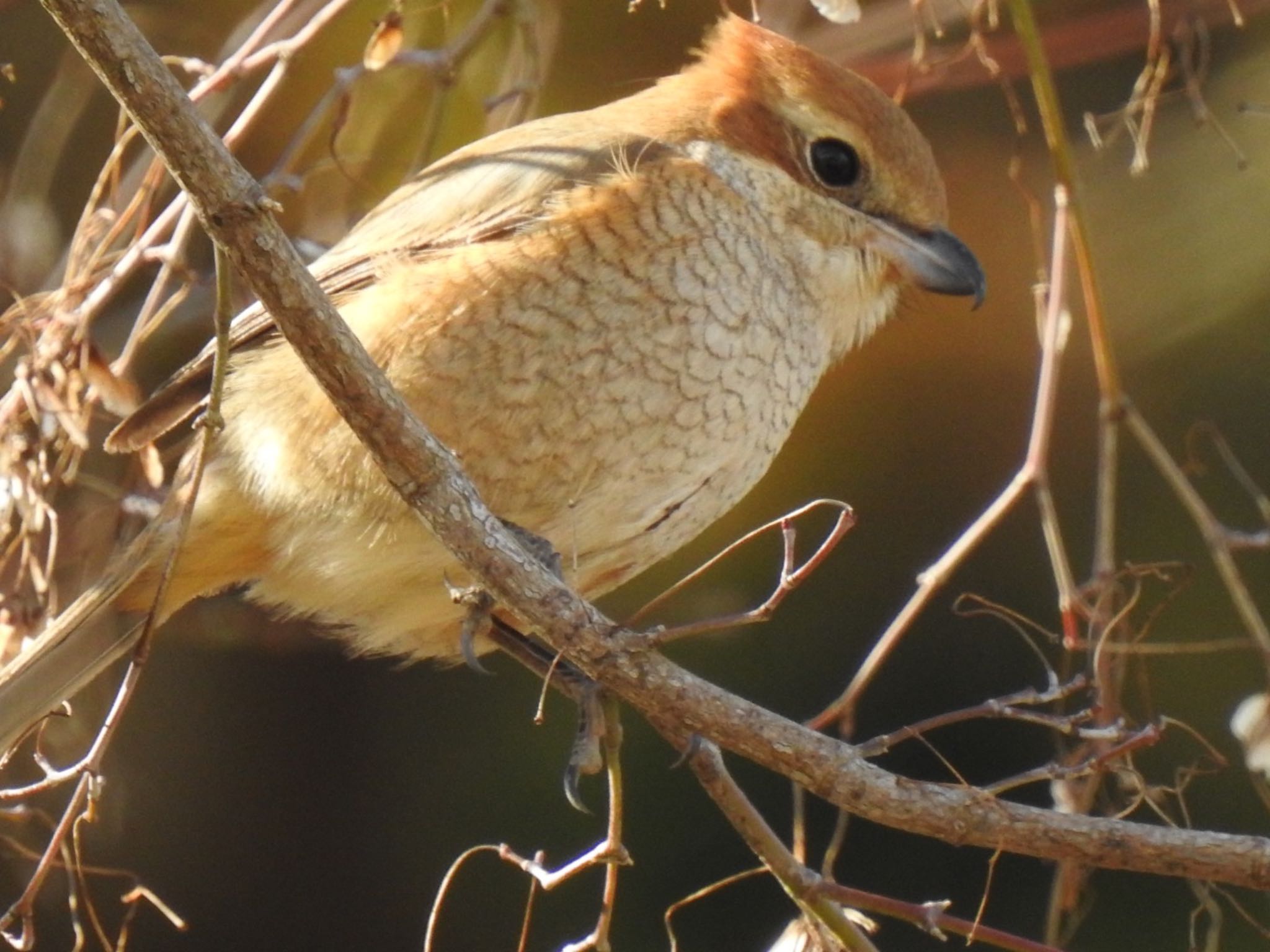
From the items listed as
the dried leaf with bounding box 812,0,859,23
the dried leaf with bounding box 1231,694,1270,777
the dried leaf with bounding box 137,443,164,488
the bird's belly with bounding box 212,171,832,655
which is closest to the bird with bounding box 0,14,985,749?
the bird's belly with bounding box 212,171,832,655

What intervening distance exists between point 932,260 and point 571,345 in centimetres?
71

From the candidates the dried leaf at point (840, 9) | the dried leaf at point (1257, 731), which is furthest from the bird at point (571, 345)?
the dried leaf at point (1257, 731)

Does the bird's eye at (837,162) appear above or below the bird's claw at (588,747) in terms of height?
above

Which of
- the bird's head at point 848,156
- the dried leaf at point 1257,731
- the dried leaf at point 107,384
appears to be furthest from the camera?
the bird's head at point 848,156

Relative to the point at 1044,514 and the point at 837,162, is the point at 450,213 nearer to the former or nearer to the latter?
the point at 837,162

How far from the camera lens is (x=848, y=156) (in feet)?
8.97

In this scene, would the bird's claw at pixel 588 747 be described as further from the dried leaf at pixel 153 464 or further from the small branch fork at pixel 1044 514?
the dried leaf at pixel 153 464

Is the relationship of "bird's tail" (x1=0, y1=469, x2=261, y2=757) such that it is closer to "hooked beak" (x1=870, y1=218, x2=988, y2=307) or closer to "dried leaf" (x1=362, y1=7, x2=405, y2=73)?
"dried leaf" (x1=362, y1=7, x2=405, y2=73)

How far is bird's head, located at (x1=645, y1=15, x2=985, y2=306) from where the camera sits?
2.71 metres

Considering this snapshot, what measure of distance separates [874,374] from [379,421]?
2.07 metres

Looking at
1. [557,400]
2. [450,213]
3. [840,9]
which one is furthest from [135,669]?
[840,9]

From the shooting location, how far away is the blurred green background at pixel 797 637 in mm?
3506

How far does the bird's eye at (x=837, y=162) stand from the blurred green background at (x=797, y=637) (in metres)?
0.90

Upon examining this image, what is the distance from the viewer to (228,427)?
257 cm
